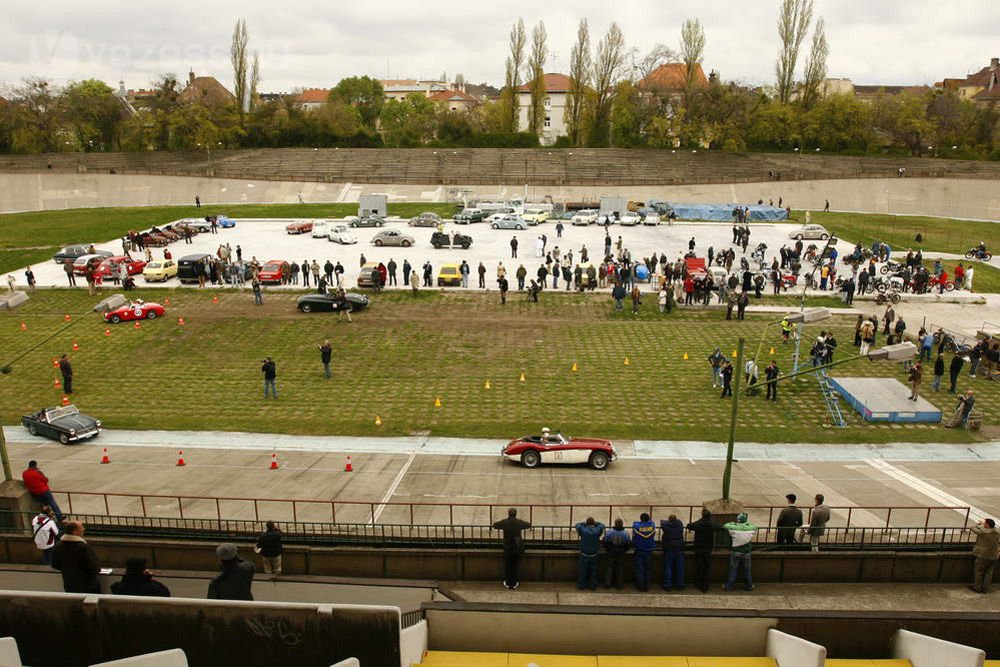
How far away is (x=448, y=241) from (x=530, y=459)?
2977 cm

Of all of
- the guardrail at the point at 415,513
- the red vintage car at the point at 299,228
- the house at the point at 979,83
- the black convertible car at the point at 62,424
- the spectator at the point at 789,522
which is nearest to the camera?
the spectator at the point at 789,522

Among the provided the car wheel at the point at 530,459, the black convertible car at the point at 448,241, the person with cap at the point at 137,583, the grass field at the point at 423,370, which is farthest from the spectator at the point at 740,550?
the black convertible car at the point at 448,241

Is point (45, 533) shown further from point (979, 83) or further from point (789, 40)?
point (979, 83)

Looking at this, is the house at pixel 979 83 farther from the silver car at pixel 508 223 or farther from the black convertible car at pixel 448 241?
the black convertible car at pixel 448 241

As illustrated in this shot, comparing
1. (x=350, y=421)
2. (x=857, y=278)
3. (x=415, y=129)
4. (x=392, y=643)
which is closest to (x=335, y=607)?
(x=392, y=643)

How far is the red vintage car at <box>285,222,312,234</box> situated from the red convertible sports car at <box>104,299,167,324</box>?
63.8 feet

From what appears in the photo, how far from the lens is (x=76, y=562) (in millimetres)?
9547

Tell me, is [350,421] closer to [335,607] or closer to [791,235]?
[335,607]

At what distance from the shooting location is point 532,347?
1177 inches

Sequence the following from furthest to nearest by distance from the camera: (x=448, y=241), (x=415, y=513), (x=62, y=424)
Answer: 1. (x=448, y=241)
2. (x=62, y=424)
3. (x=415, y=513)

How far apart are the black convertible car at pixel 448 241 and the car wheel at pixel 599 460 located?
29553 mm

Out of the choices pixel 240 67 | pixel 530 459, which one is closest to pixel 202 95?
pixel 240 67

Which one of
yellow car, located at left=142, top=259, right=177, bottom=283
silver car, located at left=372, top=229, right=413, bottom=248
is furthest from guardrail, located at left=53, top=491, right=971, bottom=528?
silver car, located at left=372, top=229, right=413, bottom=248

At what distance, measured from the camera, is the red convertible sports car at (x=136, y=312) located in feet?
107
